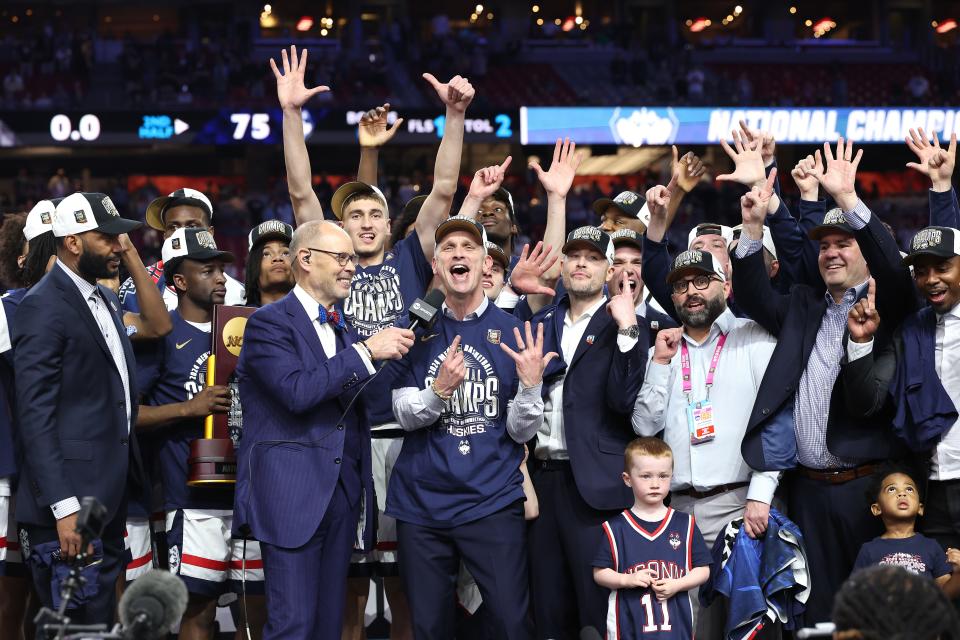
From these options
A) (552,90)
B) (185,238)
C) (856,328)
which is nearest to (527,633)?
(856,328)

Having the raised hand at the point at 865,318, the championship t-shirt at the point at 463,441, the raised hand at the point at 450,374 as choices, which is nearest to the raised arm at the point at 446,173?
the championship t-shirt at the point at 463,441

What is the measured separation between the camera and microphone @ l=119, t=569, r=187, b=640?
297 centimetres

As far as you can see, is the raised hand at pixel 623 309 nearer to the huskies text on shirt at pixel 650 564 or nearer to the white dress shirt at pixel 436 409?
the white dress shirt at pixel 436 409

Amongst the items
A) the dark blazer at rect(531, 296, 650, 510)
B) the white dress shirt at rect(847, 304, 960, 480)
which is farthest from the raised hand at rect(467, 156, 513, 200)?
the white dress shirt at rect(847, 304, 960, 480)

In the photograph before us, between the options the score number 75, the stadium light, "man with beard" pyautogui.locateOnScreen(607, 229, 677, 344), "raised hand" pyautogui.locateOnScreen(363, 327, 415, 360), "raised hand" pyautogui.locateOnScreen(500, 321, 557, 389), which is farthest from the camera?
the stadium light

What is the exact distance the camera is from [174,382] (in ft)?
17.9

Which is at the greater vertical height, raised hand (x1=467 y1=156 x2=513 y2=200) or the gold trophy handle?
raised hand (x1=467 y1=156 x2=513 y2=200)

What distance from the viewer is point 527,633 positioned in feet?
15.4

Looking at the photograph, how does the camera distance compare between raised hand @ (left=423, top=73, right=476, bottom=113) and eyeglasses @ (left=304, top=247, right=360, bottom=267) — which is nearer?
eyeglasses @ (left=304, top=247, right=360, bottom=267)

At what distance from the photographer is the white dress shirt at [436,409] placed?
184 inches

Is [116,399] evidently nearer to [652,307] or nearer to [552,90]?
[652,307]

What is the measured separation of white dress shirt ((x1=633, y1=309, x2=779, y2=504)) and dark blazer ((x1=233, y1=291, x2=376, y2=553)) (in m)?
1.31

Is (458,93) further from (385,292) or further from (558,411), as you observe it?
(558,411)

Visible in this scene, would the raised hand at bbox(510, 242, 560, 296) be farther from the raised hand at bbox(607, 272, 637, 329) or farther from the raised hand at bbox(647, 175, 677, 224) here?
the raised hand at bbox(607, 272, 637, 329)
